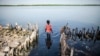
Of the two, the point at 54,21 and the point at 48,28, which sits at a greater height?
the point at 54,21

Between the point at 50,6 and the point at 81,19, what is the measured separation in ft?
2.33

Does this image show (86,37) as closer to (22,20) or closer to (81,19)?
(81,19)

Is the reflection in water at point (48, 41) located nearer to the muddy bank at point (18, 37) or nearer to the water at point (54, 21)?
the water at point (54, 21)

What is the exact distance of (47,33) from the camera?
3.88 m

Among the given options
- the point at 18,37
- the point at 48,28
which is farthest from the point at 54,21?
the point at 18,37

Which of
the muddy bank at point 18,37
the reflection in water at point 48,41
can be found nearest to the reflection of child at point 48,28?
the reflection in water at point 48,41

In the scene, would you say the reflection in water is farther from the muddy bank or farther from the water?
the muddy bank

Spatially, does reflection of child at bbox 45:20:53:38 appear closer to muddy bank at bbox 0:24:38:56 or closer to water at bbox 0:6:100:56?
water at bbox 0:6:100:56

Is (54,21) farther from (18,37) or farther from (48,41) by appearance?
(18,37)

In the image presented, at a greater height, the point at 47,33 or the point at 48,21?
the point at 48,21

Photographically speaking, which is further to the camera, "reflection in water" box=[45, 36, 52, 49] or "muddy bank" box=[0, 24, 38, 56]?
"reflection in water" box=[45, 36, 52, 49]

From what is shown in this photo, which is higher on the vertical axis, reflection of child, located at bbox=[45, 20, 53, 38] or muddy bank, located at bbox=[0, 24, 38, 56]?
reflection of child, located at bbox=[45, 20, 53, 38]

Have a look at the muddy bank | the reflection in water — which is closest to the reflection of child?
the reflection in water

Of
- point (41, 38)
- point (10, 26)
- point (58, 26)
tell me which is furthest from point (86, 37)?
point (10, 26)
